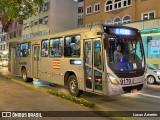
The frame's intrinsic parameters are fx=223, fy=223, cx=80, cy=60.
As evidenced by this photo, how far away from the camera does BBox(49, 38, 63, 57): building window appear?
1138 centimetres

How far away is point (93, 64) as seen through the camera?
29.4 feet

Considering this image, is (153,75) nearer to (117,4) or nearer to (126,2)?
(126,2)

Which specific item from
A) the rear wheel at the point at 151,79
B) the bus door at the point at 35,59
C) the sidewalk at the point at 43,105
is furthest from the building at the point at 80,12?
the sidewalk at the point at 43,105

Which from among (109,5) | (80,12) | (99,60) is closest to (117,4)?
(109,5)

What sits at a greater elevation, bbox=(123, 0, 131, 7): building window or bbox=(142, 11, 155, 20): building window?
bbox=(123, 0, 131, 7): building window

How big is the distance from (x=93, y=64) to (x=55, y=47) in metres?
3.55

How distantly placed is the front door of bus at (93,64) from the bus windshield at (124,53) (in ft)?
1.43

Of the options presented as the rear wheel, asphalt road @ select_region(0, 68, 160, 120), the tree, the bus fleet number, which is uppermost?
the tree

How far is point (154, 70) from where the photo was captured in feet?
52.5

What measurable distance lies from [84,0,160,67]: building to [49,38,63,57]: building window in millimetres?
13673

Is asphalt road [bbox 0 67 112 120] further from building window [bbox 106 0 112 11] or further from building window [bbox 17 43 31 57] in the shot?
building window [bbox 106 0 112 11]

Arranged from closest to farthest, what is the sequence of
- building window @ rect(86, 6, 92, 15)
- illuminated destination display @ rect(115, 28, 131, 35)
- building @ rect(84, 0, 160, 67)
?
illuminated destination display @ rect(115, 28, 131, 35), building @ rect(84, 0, 160, 67), building window @ rect(86, 6, 92, 15)

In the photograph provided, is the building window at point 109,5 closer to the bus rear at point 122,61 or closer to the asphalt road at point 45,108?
the bus rear at point 122,61

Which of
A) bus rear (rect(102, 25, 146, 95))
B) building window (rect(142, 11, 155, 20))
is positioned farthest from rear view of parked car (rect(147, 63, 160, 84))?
building window (rect(142, 11, 155, 20))
